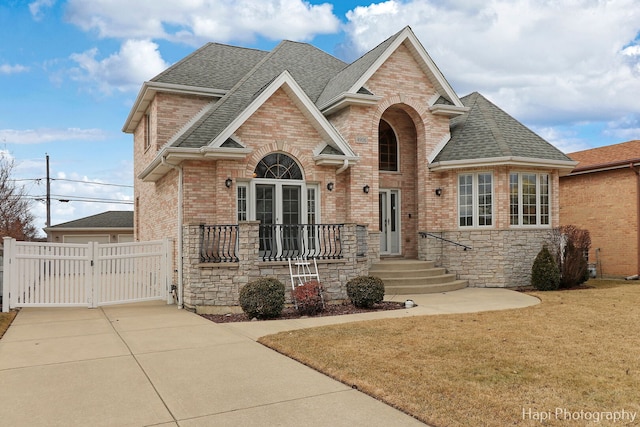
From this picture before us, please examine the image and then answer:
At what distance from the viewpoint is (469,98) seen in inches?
758

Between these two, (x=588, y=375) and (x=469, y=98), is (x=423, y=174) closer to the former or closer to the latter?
(x=469, y=98)

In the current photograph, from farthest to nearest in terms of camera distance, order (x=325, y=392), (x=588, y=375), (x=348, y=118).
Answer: (x=348, y=118) → (x=588, y=375) → (x=325, y=392)

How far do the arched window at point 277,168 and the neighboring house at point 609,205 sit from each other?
1313 cm

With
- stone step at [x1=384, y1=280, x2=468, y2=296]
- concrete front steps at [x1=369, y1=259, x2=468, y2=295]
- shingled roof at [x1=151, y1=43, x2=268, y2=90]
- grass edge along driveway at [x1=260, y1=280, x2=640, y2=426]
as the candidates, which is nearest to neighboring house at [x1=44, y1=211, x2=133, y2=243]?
shingled roof at [x1=151, y1=43, x2=268, y2=90]

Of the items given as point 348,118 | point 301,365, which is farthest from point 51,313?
point 348,118

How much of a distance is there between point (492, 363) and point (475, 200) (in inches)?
392

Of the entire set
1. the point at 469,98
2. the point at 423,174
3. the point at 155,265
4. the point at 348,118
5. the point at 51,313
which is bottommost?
the point at 51,313

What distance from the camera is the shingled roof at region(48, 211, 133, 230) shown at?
31.2 meters

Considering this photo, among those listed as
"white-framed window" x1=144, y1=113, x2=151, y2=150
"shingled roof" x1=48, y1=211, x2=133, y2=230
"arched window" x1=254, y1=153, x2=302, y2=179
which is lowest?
"shingled roof" x1=48, y1=211, x2=133, y2=230

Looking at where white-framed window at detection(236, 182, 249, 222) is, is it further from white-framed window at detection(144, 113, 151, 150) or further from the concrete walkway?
white-framed window at detection(144, 113, 151, 150)

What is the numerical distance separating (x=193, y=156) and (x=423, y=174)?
7.83 metres

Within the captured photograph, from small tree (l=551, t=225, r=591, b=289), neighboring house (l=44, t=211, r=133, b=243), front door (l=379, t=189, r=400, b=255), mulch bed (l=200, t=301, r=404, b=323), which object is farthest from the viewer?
neighboring house (l=44, t=211, r=133, b=243)

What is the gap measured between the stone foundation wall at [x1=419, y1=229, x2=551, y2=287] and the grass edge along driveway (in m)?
4.76

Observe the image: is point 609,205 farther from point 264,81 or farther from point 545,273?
point 264,81
